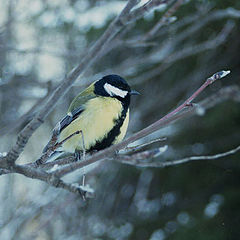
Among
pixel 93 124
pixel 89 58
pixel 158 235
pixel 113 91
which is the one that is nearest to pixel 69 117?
pixel 93 124

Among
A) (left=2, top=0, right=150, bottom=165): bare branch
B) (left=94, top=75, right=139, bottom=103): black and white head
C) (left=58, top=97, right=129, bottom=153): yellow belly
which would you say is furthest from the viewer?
(left=94, top=75, right=139, bottom=103): black and white head

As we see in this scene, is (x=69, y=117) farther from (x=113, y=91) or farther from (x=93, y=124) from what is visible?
(x=113, y=91)

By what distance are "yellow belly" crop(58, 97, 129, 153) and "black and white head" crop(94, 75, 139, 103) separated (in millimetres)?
84

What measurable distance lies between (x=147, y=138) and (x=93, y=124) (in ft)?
3.68

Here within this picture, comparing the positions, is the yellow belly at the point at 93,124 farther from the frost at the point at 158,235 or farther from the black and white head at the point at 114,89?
the frost at the point at 158,235

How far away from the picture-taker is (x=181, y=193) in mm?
2791

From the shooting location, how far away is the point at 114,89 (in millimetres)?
2059

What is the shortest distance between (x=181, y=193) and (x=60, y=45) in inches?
48.8

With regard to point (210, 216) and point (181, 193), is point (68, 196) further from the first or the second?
point (210, 216)

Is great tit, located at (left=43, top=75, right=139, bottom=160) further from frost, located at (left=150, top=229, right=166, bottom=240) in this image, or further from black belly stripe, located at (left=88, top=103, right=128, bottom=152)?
frost, located at (left=150, top=229, right=166, bottom=240)

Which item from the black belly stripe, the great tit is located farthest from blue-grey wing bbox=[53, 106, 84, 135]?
the black belly stripe

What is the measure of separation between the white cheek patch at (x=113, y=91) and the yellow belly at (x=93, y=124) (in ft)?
0.29

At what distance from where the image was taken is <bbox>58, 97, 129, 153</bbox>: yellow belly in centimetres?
187

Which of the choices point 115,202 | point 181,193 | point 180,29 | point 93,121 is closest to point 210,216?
point 181,193
